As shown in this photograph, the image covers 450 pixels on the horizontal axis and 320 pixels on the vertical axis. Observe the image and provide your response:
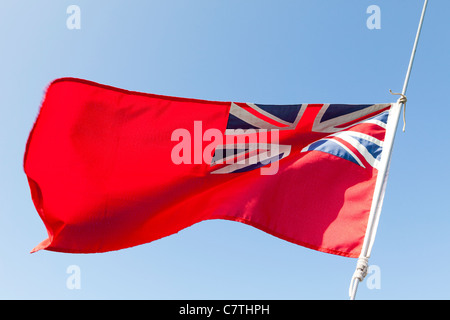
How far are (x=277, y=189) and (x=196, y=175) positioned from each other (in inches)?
61.6

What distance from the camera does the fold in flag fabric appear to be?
8.96m

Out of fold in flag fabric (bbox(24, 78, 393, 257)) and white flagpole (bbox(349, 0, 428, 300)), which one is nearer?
white flagpole (bbox(349, 0, 428, 300))

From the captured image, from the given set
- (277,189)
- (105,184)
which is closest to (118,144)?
(105,184)

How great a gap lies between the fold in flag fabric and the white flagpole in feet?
1.24

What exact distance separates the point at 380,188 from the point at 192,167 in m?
3.46

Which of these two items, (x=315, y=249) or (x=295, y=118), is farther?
(x=295, y=118)

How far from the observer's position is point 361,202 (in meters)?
9.07

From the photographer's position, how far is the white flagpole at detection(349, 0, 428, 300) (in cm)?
753

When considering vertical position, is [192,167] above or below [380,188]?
above

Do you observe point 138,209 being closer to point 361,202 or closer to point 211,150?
point 211,150

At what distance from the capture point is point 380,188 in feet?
28.2

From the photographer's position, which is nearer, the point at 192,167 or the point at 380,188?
the point at 380,188

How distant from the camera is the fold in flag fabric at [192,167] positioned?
896cm

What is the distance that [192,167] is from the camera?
382 inches
